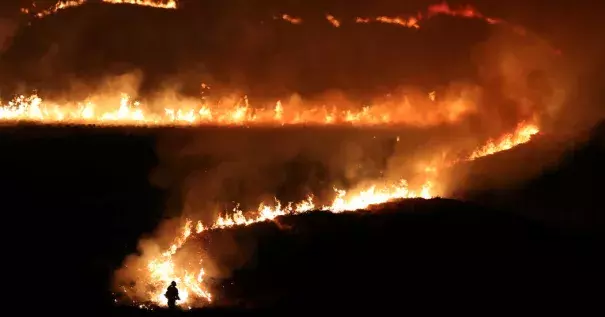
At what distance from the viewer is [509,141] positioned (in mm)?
18859

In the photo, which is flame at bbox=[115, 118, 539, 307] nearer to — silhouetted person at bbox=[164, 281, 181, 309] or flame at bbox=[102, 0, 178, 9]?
silhouetted person at bbox=[164, 281, 181, 309]

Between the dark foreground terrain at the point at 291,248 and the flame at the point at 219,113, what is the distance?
1.78m

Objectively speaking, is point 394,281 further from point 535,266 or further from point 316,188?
point 316,188

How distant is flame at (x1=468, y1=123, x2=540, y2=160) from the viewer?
18.5m

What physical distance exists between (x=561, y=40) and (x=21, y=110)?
15030 mm

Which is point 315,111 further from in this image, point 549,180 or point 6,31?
point 6,31

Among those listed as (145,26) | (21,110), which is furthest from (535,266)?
(21,110)

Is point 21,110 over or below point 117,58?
below

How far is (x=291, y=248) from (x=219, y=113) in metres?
6.66

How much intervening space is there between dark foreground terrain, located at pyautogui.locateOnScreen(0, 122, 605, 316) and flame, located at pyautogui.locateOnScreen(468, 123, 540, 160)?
3.32 m

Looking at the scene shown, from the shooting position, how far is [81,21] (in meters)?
18.2

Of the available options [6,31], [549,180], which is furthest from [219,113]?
[549,180]

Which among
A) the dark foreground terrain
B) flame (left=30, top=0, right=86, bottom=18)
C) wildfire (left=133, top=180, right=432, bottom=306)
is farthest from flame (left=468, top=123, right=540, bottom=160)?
flame (left=30, top=0, right=86, bottom=18)

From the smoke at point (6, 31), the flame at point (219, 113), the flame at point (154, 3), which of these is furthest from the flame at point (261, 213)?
the smoke at point (6, 31)
